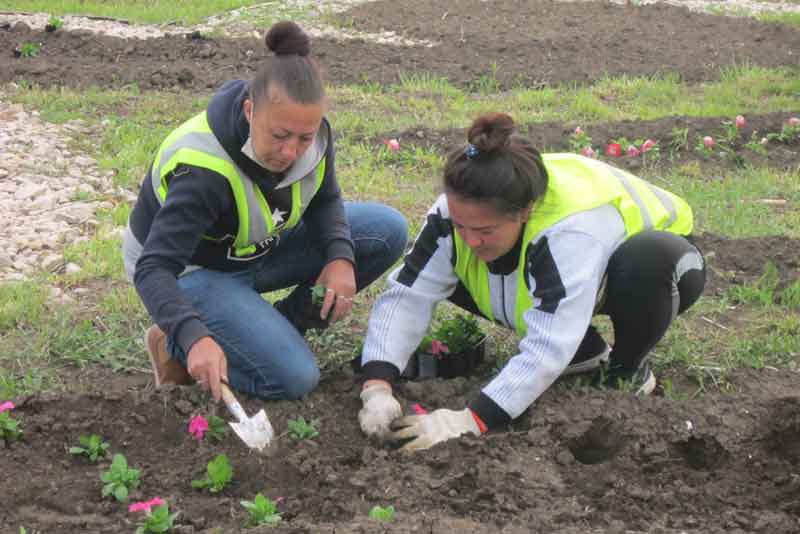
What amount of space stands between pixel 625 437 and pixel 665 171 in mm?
3436

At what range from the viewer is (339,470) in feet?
10.4

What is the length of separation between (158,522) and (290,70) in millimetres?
1386

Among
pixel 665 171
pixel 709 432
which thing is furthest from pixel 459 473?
pixel 665 171

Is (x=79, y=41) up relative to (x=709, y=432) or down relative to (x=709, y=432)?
down

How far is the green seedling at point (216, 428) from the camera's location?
329 cm

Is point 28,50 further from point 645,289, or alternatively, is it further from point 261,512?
point 261,512

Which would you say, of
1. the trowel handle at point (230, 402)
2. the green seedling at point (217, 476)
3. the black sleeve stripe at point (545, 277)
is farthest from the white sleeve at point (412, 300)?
the green seedling at point (217, 476)

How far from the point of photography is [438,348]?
387 centimetres

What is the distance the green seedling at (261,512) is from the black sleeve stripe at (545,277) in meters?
1.07

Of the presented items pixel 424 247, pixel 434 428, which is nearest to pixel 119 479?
pixel 434 428

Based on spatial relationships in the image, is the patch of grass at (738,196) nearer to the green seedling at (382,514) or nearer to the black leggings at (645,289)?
the black leggings at (645,289)

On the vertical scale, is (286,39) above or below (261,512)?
above

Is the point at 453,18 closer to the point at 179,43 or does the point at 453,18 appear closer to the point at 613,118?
the point at 179,43

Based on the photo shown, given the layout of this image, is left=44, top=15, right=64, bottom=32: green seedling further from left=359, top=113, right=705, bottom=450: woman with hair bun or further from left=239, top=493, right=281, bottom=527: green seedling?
left=239, top=493, right=281, bottom=527: green seedling
